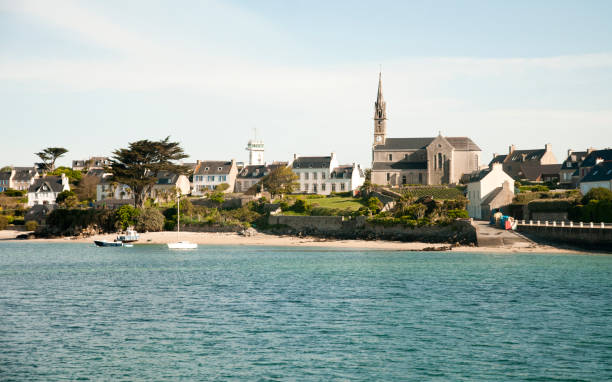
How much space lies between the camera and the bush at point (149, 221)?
9006 centimetres

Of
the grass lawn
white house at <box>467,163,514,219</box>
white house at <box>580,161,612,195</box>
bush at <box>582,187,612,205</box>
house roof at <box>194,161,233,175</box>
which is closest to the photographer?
bush at <box>582,187,612,205</box>

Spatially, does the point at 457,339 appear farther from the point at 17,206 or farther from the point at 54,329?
the point at 17,206

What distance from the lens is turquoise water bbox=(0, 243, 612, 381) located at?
20.6m

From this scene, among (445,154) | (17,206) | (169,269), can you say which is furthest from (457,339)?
(17,206)

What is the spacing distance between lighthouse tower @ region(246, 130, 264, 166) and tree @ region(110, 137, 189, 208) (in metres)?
80.4

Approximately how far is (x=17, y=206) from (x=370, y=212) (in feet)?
234

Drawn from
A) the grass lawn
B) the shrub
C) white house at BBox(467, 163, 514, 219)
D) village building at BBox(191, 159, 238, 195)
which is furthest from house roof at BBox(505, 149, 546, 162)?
the shrub

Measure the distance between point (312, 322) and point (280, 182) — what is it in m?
76.9

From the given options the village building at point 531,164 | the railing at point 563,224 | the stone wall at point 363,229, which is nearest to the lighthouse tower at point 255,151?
the village building at point 531,164

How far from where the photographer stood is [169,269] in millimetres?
50531

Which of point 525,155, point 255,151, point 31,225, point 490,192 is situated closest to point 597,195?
point 490,192

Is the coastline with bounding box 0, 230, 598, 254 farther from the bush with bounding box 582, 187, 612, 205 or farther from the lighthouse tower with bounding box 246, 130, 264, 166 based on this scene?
the lighthouse tower with bounding box 246, 130, 264, 166

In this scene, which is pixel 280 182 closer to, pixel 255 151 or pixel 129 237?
pixel 129 237

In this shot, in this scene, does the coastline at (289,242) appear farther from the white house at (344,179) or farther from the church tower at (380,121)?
the church tower at (380,121)
